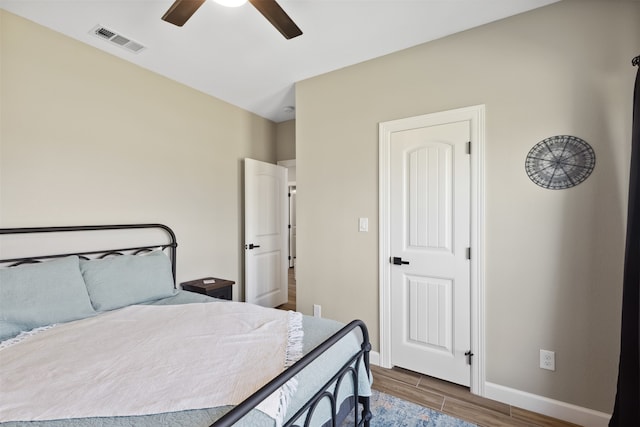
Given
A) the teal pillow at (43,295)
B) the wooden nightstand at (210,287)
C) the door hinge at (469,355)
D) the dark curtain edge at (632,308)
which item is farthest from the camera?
the wooden nightstand at (210,287)

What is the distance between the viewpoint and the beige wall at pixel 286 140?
4180mm

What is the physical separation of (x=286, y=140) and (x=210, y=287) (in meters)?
2.36

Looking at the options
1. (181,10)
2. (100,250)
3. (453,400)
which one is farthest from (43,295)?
(453,400)

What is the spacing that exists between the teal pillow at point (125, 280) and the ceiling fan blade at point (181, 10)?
170 cm

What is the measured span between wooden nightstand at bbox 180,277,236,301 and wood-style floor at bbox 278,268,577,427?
163cm

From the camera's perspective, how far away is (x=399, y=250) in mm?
2428

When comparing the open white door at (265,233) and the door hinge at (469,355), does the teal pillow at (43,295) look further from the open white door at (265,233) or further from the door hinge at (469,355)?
the door hinge at (469,355)

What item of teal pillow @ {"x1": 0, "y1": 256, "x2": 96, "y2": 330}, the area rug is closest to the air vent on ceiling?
teal pillow @ {"x1": 0, "y1": 256, "x2": 96, "y2": 330}

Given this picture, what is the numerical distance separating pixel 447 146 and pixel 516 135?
0.44 metres

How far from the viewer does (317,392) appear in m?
1.16

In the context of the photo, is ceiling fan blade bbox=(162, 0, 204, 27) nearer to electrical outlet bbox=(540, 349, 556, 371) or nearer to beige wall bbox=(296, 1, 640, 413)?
beige wall bbox=(296, 1, 640, 413)

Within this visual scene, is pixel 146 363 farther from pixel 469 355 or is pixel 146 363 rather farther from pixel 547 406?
pixel 547 406

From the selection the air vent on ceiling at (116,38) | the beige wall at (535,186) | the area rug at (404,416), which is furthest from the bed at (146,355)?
the air vent on ceiling at (116,38)

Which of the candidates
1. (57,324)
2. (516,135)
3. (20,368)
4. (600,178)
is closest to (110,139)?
(57,324)
